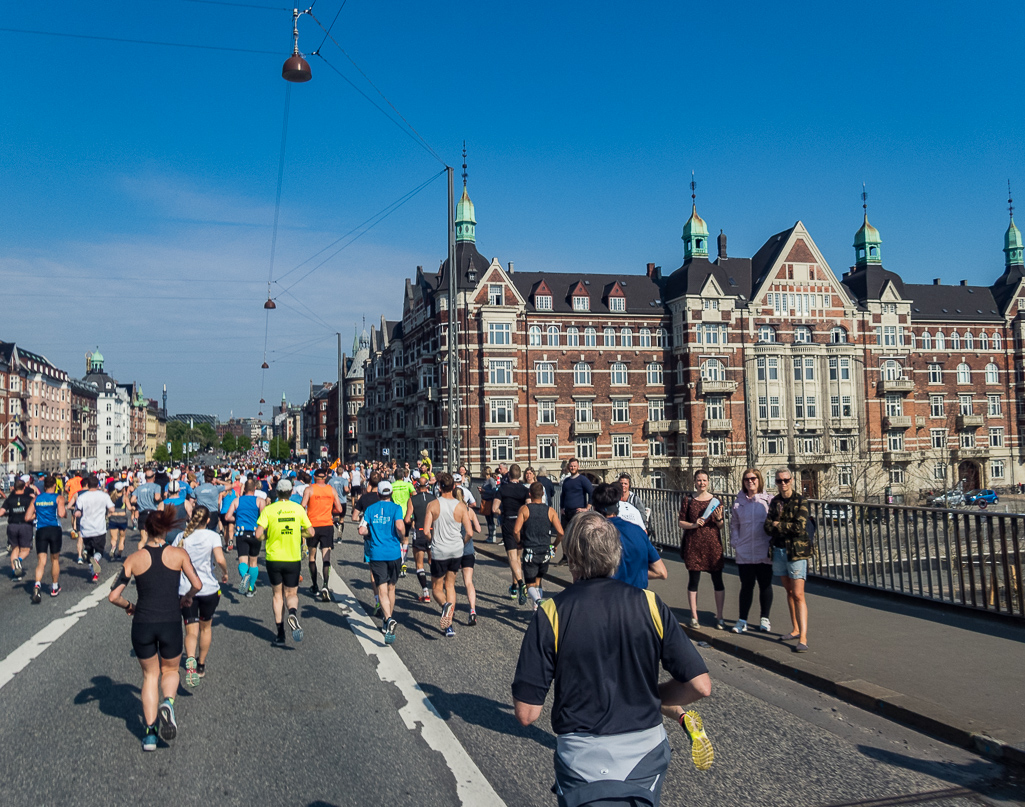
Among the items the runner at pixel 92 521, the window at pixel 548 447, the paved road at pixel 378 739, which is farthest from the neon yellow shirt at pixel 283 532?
the window at pixel 548 447

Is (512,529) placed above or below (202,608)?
above

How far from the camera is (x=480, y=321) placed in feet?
167

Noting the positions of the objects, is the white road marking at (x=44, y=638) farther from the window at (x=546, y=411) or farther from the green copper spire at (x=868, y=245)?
the green copper spire at (x=868, y=245)

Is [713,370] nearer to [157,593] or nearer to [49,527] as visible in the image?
[49,527]

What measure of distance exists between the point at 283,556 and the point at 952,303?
6855 centimetres

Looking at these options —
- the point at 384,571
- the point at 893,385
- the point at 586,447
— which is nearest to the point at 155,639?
the point at 384,571

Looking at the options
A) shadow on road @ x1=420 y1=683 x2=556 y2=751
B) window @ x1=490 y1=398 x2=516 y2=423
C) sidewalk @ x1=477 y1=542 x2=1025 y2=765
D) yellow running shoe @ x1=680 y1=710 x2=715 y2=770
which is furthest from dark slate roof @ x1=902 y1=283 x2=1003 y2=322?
yellow running shoe @ x1=680 y1=710 x2=715 y2=770

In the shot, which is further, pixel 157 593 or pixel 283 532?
pixel 283 532

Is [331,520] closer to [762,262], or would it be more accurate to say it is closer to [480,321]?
[480,321]

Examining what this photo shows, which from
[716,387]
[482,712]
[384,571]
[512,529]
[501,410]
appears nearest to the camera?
[482,712]

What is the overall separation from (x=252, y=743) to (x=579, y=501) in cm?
664

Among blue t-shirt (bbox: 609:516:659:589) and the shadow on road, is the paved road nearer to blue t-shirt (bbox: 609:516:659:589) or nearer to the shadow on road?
the shadow on road

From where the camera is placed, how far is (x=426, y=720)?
5887 millimetres

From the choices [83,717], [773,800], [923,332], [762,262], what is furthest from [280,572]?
[923,332]
